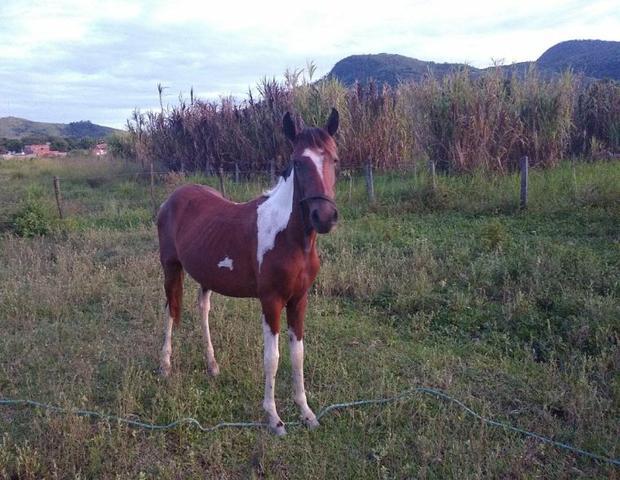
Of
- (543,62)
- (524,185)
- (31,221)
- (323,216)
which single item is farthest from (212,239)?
(543,62)

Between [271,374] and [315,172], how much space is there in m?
1.53

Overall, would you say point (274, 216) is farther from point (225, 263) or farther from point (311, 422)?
point (311, 422)

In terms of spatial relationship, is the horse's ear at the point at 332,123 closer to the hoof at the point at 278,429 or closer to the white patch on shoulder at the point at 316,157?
the white patch on shoulder at the point at 316,157

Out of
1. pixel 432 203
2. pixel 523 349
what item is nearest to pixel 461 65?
A: pixel 432 203

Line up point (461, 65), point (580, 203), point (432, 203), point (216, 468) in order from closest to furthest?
point (216, 468)
point (580, 203)
point (432, 203)
point (461, 65)

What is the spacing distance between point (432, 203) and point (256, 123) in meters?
7.28

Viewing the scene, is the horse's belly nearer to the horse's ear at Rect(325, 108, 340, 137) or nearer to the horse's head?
the horse's head

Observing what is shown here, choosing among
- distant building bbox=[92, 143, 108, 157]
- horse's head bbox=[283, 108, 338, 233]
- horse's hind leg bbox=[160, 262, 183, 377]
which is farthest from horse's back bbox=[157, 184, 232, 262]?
distant building bbox=[92, 143, 108, 157]

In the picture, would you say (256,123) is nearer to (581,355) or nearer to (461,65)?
(461,65)

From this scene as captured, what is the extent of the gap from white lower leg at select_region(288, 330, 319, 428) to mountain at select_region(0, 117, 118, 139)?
8227cm

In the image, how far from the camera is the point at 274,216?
362cm

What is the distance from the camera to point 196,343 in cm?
509

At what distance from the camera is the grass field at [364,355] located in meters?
3.31

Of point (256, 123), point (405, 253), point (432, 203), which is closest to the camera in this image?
point (405, 253)
